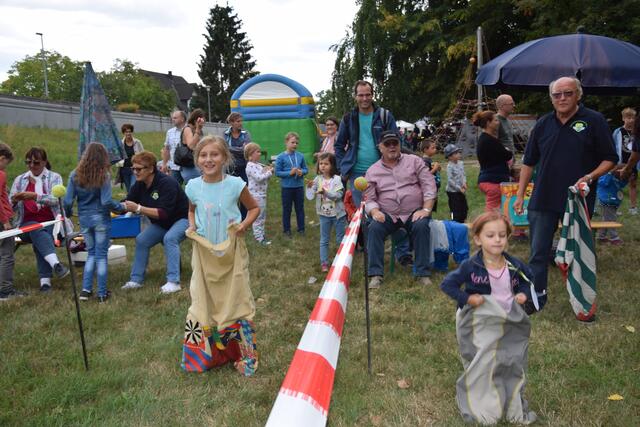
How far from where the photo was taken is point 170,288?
624 centimetres

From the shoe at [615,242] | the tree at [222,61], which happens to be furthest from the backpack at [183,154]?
the tree at [222,61]

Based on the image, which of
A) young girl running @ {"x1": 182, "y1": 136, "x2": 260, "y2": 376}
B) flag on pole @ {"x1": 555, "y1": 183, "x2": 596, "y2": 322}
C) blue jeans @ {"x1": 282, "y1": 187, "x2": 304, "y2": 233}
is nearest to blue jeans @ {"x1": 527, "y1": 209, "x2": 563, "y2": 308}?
flag on pole @ {"x1": 555, "y1": 183, "x2": 596, "y2": 322}

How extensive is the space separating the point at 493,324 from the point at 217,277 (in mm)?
1920

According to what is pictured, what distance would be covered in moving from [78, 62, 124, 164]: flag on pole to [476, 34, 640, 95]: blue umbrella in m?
6.35

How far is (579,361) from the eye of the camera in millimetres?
3920

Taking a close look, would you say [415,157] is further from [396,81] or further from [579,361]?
[396,81]

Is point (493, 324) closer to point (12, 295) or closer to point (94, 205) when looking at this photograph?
point (94, 205)

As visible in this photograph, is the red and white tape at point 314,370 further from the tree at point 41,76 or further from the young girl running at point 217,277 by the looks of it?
the tree at point 41,76

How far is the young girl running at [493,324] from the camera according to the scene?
298 cm

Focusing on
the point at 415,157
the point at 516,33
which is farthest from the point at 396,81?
the point at 415,157

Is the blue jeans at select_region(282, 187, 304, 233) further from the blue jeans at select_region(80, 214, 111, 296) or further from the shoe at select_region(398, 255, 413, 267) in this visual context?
the blue jeans at select_region(80, 214, 111, 296)

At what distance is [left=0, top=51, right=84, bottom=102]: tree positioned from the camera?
275 feet

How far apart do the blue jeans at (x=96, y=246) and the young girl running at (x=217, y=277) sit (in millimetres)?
2421

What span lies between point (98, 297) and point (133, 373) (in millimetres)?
2317
